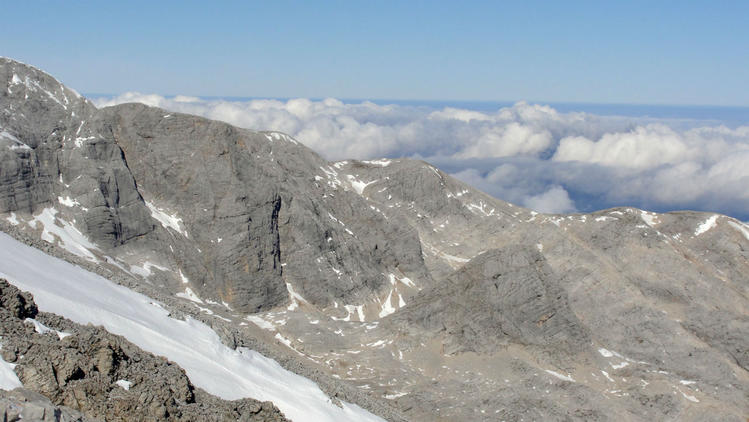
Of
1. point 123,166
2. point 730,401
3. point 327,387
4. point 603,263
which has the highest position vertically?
point 123,166

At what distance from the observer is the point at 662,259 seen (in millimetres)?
122562

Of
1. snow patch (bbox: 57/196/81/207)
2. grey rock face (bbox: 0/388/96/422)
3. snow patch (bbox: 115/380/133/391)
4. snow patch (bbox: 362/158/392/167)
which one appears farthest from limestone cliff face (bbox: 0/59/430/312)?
grey rock face (bbox: 0/388/96/422)

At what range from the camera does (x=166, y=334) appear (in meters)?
37.4

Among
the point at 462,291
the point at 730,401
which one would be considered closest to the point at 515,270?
the point at 462,291

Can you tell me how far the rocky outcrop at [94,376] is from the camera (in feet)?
65.9

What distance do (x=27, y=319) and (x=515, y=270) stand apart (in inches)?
3190

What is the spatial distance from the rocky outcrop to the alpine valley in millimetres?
5094

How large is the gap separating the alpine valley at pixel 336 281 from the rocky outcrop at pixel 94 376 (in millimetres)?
5094

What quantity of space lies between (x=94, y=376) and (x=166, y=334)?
15762 mm

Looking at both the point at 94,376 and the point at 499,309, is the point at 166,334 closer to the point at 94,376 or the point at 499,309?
the point at 94,376

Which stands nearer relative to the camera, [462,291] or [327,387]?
[327,387]

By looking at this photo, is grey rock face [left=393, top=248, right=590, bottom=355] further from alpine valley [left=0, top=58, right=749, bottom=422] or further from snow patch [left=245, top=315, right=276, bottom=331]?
snow patch [left=245, top=315, right=276, bottom=331]

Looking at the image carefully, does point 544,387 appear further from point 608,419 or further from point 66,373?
point 66,373

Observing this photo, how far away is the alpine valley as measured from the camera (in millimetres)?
45125
